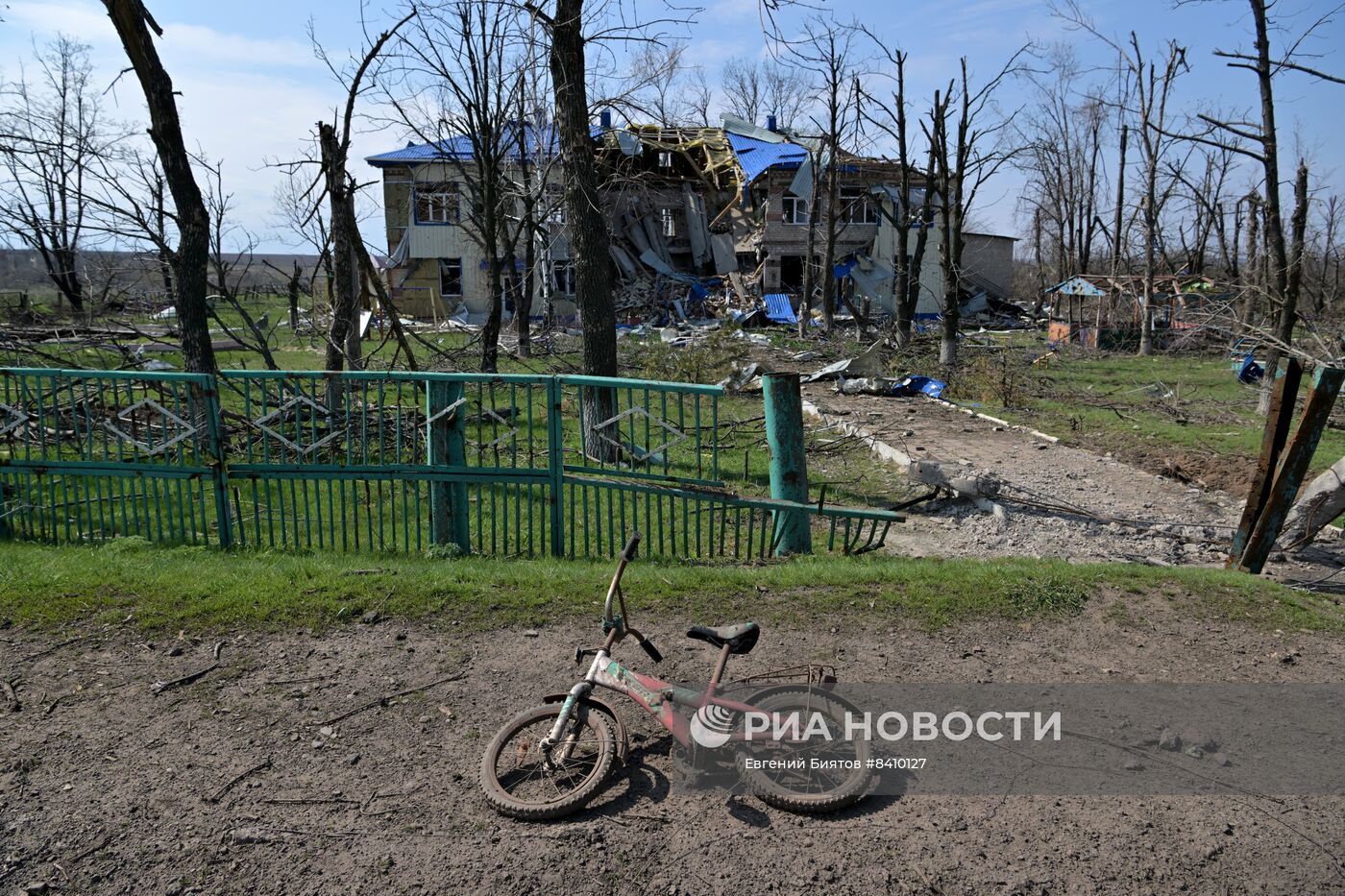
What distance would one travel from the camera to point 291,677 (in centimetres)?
481

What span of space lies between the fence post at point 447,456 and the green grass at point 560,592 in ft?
1.38

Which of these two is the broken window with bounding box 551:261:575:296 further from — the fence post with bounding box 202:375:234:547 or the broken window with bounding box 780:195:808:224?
the fence post with bounding box 202:375:234:547

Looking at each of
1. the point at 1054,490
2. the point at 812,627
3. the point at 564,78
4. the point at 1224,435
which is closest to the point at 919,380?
the point at 1224,435

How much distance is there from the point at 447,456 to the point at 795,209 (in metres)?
36.0

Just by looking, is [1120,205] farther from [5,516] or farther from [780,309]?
[5,516]

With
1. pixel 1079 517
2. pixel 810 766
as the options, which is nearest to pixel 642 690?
pixel 810 766

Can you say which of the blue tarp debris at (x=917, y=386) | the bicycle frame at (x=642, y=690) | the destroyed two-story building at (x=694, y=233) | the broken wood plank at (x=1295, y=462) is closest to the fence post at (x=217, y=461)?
the bicycle frame at (x=642, y=690)

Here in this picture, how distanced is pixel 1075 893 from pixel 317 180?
12.6 meters

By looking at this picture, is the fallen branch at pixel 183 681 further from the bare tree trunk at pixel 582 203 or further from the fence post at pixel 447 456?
the bare tree trunk at pixel 582 203

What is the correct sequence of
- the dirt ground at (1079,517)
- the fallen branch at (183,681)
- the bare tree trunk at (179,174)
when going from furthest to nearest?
the bare tree trunk at (179,174), the dirt ground at (1079,517), the fallen branch at (183,681)

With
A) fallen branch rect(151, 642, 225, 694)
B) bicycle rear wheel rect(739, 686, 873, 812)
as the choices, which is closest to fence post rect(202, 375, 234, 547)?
fallen branch rect(151, 642, 225, 694)

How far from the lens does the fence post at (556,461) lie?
6539 mm

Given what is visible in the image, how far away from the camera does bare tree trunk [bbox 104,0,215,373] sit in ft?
29.7

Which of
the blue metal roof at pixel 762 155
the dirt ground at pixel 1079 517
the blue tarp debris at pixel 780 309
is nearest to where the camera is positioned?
the dirt ground at pixel 1079 517
